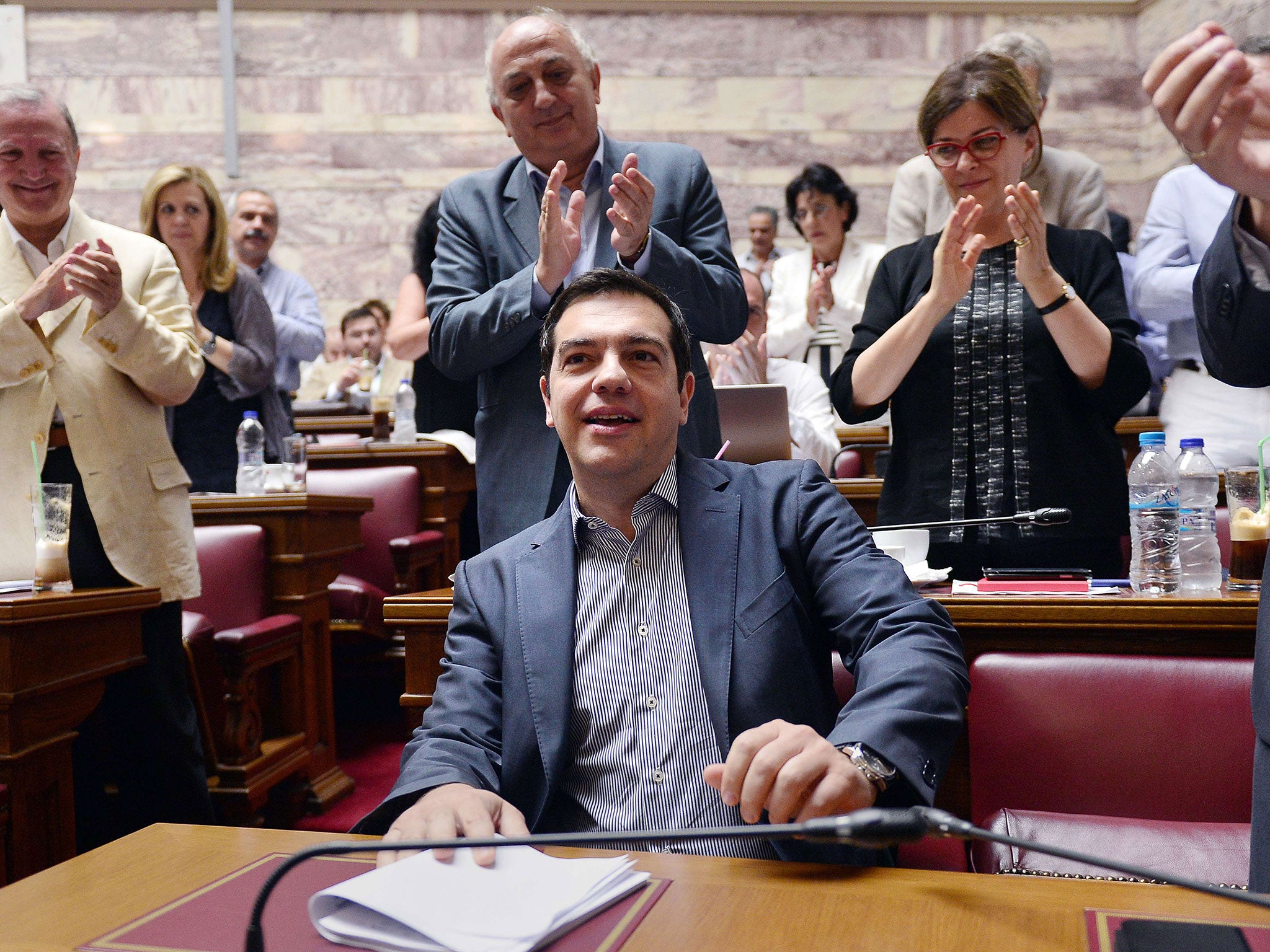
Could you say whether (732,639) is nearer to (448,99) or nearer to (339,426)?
(339,426)

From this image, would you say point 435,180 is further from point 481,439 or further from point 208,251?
point 481,439

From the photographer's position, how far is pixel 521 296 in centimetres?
195

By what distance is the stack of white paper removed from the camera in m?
0.82

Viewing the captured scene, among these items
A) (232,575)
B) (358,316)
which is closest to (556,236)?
(232,575)

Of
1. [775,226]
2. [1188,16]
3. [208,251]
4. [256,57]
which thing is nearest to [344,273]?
[256,57]

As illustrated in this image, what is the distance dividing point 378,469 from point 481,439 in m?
2.08

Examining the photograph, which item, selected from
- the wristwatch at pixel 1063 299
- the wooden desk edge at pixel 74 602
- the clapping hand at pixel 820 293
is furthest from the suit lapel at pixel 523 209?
the clapping hand at pixel 820 293

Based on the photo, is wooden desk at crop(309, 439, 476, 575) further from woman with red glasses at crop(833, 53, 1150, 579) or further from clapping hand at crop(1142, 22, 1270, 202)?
clapping hand at crop(1142, 22, 1270, 202)

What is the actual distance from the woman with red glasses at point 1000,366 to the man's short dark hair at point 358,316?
5.23 meters

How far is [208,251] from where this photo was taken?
11.1 ft

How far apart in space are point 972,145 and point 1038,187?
109 cm

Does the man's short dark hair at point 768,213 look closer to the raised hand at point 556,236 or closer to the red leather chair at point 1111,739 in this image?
the raised hand at point 556,236

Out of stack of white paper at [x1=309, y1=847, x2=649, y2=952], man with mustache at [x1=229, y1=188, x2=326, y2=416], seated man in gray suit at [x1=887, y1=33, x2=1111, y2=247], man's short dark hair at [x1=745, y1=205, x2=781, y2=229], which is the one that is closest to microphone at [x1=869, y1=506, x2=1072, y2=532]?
stack of white paper at [x1=309, y1=847, x2=649, y2=952]

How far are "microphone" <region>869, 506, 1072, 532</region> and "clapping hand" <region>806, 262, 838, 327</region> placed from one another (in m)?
2.10
